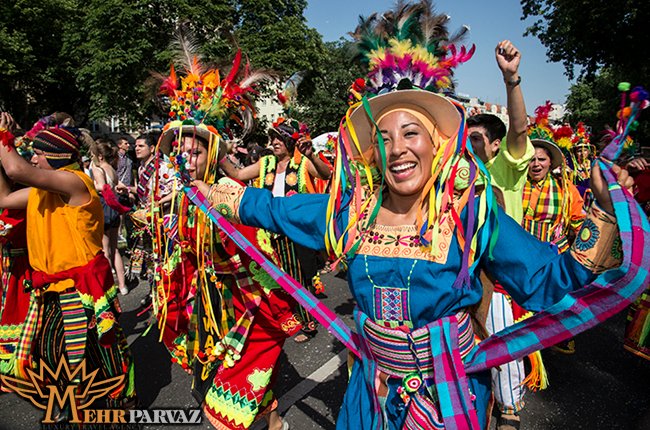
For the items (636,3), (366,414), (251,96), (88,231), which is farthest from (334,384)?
(636,3)

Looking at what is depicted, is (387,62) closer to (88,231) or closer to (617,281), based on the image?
(617,281)

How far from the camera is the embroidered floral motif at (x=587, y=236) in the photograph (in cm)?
119

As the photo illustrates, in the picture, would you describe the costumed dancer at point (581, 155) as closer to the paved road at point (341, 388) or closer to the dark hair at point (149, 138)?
the paved road at point (341, 388)

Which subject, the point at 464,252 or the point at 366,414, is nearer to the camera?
the point at 464,252

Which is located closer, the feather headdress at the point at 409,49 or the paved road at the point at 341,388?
the feather headdress at the point at 409,49

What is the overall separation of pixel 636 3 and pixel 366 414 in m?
11.8

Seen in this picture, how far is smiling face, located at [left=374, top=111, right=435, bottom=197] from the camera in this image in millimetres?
1637

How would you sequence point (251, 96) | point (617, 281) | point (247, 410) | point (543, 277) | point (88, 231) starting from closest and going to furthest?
point (617, 281), point (543, 277), point (247, 410), point (88, 231), point (251, 96)

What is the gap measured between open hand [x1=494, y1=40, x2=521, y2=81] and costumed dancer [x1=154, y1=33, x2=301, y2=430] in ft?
5.91

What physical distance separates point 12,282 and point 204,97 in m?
2.10

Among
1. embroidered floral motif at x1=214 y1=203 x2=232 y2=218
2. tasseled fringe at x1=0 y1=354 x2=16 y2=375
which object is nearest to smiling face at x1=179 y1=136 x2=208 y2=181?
embroidered floral motif at x1=214 y1=203 x2=232 y2=218

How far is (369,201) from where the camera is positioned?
1.82 metres

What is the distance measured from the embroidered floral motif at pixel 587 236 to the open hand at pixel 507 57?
0.85m

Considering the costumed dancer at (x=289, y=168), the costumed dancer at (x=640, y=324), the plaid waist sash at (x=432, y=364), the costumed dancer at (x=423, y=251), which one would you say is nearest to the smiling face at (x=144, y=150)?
the costumed dancer at (x=289, y=168)
